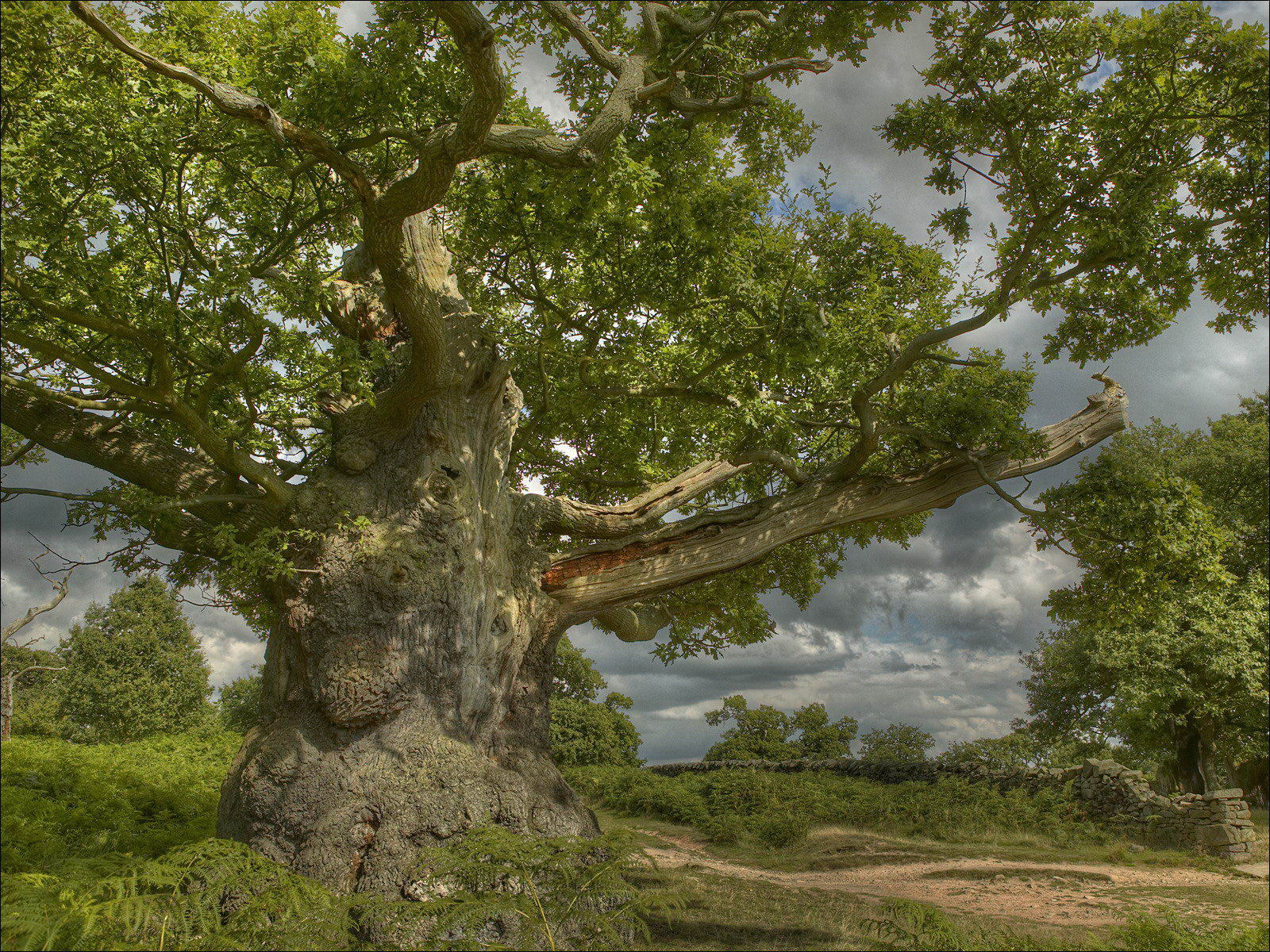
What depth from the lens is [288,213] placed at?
709 cm

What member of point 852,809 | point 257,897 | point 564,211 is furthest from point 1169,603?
point 257,897

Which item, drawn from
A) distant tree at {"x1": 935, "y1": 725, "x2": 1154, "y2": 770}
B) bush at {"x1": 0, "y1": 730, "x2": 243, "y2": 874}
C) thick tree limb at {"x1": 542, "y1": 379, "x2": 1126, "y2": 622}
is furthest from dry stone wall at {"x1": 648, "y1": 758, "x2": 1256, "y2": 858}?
Result: bush at {"x1": 0, "y1": 730, "x2": 243, "y2": 874}

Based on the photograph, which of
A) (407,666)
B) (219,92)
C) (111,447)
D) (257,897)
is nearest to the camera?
(257,897)

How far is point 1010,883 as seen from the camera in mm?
9500

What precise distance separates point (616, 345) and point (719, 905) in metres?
6.52

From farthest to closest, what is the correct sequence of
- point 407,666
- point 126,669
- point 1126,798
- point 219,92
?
point 126,669 → point 1126,798 → point 407,666 → point 219,92

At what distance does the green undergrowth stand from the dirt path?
5.59ft

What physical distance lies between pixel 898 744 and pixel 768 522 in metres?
13.2

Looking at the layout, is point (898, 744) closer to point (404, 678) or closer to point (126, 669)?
point (404, 678)

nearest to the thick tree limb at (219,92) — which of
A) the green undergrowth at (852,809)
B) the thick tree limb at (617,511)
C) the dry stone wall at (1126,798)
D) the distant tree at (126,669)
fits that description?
the thick tree limb at (617,511)

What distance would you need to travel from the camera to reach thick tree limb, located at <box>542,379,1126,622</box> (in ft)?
30.0

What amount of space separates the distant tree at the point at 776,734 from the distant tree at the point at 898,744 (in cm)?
107

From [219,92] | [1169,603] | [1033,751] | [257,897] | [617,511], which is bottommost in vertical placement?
[1033,751]

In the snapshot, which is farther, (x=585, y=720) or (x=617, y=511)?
(x=585, y=720)
